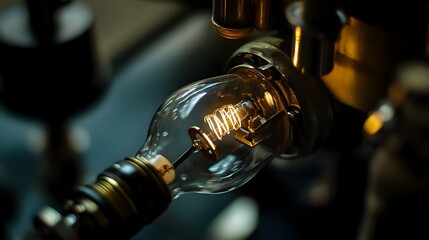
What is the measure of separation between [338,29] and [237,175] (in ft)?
0.56

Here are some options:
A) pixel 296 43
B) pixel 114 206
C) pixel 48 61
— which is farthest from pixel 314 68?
pixel 48 61

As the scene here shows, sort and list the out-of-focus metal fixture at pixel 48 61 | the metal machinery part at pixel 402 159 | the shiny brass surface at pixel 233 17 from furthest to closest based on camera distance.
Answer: the out-of-focus metal fixture at pixel 48 61 < the shiny brass surface at pixel 233 17 < the metal machinery part at pixel 402 159

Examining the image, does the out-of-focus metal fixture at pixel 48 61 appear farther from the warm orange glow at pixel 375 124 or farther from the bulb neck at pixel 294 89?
the warm orange glow at pixel 375 124

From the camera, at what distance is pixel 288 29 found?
1.70ft

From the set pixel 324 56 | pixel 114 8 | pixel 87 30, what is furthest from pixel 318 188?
pixel 114 8

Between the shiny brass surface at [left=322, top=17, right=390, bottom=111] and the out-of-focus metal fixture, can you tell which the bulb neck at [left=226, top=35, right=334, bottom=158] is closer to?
the shiny brass surface at [left=322, top=17, right=390, bottom=111]

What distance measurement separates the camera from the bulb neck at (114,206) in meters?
0.43

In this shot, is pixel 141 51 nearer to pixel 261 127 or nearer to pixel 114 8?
pixel 114 8

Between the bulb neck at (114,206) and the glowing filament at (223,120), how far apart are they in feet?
0.30

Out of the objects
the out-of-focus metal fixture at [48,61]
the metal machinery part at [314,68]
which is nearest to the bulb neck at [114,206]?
the metal machinery part at [314,68]

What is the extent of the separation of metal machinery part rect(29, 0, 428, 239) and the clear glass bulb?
0.6 inches

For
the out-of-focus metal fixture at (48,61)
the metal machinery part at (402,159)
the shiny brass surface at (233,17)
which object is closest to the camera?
the metal machinery part at (402,159)

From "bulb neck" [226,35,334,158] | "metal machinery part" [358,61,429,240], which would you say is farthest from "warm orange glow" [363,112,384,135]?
"bulb neck" [226,35,334,158]

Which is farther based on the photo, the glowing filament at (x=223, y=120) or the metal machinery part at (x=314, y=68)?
the glowing filament at (x=223, y=120)
